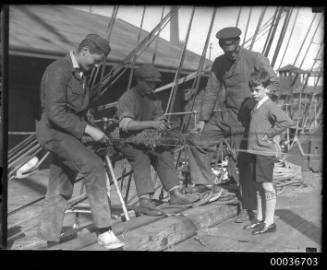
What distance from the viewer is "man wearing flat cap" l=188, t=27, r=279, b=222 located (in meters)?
3.46

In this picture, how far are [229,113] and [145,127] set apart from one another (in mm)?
865

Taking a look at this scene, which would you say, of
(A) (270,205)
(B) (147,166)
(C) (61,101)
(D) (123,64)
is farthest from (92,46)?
(A) (270,205)

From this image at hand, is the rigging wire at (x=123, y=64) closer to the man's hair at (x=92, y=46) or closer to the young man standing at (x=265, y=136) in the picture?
the man's hair at (x=92, y=46)

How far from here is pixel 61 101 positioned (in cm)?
268

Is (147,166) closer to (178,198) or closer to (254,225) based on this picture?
(178,198)

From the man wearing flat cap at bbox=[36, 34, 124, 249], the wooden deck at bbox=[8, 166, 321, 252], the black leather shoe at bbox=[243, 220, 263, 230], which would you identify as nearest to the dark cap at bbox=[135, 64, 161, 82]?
the man wearing flat cap at bbox=[36, 34, 124, 249]

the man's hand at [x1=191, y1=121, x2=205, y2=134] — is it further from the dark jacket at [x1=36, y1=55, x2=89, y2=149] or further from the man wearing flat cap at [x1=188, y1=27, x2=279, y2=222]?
the dark jacket at [x1=36, y1=55, x2=89, y2=149]

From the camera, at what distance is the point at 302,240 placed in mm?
3074

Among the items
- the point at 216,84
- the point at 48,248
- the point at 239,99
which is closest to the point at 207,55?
the point at 216,84

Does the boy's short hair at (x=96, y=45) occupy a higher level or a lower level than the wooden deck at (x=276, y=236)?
higher

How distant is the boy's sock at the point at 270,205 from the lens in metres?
3.22

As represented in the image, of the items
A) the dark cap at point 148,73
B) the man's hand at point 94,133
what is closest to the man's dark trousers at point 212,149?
the dark cap at point 148,73

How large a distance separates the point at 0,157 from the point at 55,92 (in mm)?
674
